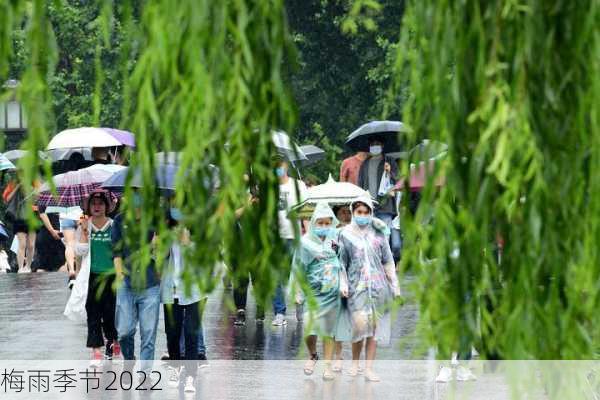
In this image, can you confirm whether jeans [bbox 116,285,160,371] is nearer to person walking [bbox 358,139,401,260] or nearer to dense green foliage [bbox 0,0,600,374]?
person walking [bbox 358,139,401,260]

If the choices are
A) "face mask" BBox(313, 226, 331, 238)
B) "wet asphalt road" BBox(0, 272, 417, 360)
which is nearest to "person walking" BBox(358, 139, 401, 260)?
"wet asphalt road" BBox(0, 272, 417, 360)

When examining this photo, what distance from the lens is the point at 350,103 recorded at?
40.9 metres

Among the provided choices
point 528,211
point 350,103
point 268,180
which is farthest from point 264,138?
point 350,103

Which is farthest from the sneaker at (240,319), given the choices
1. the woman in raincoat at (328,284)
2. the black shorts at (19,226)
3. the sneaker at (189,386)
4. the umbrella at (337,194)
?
the black shorts at (19,226)

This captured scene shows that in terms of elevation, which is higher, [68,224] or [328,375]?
[68,224]

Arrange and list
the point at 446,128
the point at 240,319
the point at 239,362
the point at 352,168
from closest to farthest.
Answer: the point at 446,128 < the point at 239,362 < the point at 240,319 < the point at 352,168

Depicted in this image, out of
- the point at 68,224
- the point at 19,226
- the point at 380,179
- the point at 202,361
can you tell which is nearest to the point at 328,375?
the point at 202,361

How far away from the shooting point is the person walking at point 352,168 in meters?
21.7

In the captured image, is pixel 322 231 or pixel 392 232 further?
pixel 392 232

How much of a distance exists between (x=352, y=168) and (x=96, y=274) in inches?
260

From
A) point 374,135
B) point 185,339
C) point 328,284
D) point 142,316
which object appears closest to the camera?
point 142,316

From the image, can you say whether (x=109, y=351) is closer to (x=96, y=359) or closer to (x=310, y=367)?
(x=96, y=359)

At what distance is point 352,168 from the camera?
21.8 metres

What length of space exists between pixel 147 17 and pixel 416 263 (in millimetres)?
1154
